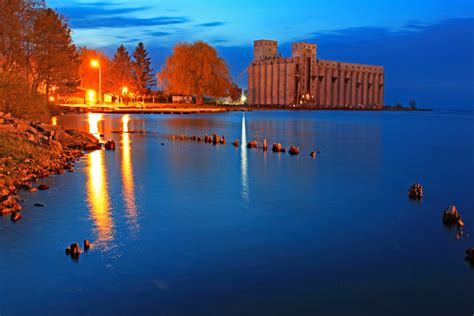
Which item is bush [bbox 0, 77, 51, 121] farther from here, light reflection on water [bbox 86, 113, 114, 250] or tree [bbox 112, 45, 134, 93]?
tree [bbox 112, 45, 134, 93]

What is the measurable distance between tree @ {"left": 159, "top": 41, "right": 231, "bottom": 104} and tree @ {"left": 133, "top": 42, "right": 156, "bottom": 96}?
12786 mm

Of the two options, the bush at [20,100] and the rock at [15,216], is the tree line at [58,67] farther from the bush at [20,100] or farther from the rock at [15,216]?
the rock at [15,216]

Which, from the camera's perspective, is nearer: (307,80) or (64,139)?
(64,139)

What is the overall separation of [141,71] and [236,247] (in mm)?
110010

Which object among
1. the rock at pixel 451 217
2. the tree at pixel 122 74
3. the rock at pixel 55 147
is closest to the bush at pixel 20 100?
the rock at pixel 55 147

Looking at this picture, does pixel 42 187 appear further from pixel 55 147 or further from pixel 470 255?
pixel 470 255

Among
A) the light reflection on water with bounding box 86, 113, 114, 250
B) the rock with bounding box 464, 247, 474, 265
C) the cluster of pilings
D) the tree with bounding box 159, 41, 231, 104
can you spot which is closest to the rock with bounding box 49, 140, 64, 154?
the light reflection on water with bounding box 86, 113, 114, 250

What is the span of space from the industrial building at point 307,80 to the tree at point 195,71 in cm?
→ 5397

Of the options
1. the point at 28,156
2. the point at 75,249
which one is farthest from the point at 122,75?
the point at 75,249

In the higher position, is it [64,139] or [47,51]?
[47,51]

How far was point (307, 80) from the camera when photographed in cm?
15762

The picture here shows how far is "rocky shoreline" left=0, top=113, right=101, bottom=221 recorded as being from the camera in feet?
44.7

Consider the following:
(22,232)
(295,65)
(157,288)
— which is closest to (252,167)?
(22,232)

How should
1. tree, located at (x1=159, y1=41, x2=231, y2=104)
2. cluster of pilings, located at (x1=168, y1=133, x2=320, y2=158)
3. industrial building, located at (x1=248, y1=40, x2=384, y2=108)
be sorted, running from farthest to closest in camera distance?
industrial building, located at (x1=248, y1=40, x2=384, y2=108) → tree, located at (x1=159, y1=41, x2=231, y2=104) → cluster of pilings, located at (x1=168, y1=133, x2=320, y2=158)
